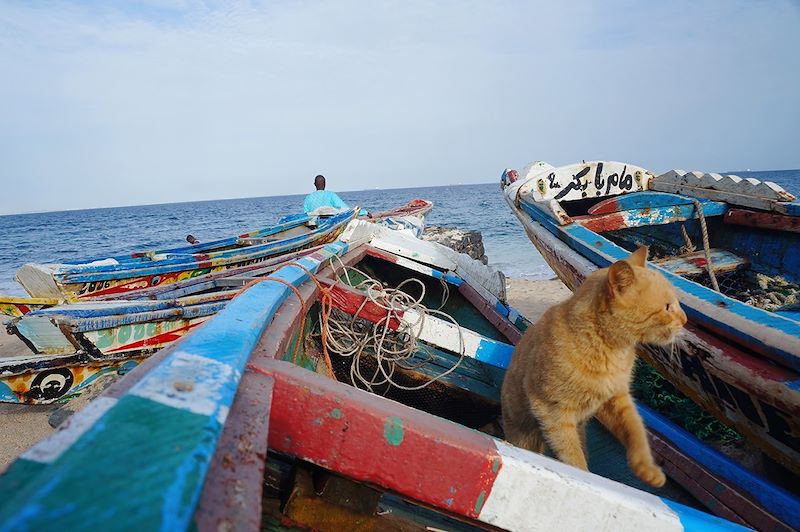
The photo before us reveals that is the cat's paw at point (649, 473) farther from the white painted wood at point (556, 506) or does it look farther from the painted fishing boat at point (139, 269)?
the painted fishing boat at point (139, 269)

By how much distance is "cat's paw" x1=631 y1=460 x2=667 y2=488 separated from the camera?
161 centimetres

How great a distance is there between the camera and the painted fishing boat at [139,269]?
5.79 meters

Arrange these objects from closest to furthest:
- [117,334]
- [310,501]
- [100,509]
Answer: [100,509] → [310,501] → [117,334]

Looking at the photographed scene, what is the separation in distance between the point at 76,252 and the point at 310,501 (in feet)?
107

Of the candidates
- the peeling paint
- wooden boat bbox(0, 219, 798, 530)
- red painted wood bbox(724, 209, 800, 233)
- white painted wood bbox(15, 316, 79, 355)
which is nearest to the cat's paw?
wooden boat bbox(0, 219, 798, 530)

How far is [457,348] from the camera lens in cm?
310

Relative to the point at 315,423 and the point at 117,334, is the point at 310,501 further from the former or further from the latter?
the point at 117,334

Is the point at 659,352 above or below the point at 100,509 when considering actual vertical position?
below

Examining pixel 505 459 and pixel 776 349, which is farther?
pixel 776 349

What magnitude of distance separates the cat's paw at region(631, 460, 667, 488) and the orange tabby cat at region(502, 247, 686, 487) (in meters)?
0.21

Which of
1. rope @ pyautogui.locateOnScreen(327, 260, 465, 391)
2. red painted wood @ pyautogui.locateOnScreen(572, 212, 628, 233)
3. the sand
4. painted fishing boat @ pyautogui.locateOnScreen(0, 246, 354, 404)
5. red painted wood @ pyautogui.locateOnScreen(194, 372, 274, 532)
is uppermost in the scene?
red painted wood @ pyautogui.locateOnScreen(572, 212, 628, 233)

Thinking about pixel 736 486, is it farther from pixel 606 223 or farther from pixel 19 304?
pixel 19 304

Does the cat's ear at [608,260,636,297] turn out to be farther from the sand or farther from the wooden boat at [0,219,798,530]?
the sand

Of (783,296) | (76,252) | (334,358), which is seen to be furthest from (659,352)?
(76,252)
